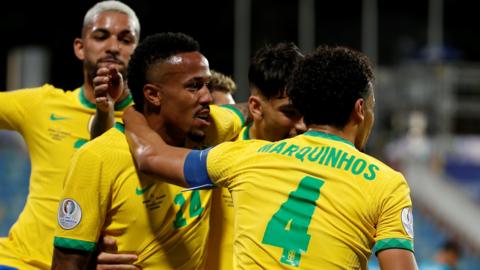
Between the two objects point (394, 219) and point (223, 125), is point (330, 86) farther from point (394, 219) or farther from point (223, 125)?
point (223, 125)

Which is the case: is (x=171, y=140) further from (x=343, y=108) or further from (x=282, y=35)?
(x=282, y=35)

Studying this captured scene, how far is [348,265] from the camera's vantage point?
2611 millimetres

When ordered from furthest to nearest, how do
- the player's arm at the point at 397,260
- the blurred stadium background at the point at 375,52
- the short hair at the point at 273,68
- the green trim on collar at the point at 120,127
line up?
the blurred stadium background at the point at 375,52, the short hair at the point at 273,68, the green trim on collar at the point at 120,127, the player's arm at the point at 397,260

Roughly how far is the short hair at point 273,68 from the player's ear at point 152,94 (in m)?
0.61

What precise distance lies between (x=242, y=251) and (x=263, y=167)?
10.3 inches

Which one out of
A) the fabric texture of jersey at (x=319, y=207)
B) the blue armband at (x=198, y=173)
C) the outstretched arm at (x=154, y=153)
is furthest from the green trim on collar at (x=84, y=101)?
the fabric texture of jersey at (x=319, y=207)

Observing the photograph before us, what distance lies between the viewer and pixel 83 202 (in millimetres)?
2920

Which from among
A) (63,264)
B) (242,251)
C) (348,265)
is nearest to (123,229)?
(63,264)

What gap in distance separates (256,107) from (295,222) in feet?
3.45

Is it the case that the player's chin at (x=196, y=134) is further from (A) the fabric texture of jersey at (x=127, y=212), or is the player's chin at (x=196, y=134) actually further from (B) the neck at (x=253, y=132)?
(B) the neck at (x=253, y=132)

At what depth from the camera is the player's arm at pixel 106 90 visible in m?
3.15

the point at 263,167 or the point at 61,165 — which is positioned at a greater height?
the point at 263,167

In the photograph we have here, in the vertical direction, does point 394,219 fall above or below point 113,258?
above

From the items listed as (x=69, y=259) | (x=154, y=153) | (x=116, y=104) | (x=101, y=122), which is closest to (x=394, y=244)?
(x=154, y=153)
